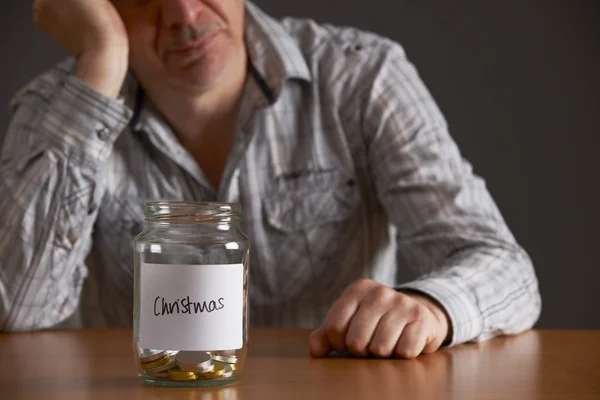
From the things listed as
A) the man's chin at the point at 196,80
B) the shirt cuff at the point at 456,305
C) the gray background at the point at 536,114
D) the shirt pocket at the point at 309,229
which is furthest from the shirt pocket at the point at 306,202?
the gray background at the point at 536,114

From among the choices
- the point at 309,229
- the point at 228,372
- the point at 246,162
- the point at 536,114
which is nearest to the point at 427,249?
the point at 309,229

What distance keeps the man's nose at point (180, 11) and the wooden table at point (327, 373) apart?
0.51m

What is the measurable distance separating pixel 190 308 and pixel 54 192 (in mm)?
716

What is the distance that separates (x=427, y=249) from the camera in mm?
1378

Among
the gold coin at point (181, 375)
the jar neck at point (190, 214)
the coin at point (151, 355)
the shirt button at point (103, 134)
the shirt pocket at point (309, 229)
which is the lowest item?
the shirt pocket at point (309, 229)

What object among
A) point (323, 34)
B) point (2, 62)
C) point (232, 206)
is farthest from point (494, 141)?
point (232, 206)

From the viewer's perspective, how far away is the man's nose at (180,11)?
4.53 ft

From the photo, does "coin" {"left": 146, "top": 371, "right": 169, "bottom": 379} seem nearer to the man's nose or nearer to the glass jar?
the glass jar

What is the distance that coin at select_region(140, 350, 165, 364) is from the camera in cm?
77

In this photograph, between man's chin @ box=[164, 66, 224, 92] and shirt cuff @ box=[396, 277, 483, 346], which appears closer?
shirt cuff @ box=[396, 277, 483, 346]

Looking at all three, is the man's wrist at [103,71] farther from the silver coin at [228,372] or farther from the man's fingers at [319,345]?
the silver coin at [228,372]

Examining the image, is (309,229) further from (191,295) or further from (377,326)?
(191,295)

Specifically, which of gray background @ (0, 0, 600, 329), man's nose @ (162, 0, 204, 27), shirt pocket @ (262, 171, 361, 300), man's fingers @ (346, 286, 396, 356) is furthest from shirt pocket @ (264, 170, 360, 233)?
gray background @ (0, 0, 600, 329)

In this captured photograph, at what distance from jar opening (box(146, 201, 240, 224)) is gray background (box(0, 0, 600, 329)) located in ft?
5.60
